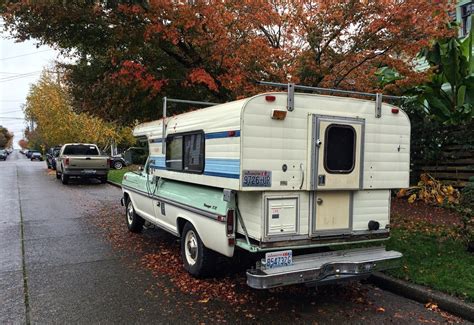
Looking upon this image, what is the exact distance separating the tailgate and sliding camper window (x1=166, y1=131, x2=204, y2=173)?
1432 centimetres

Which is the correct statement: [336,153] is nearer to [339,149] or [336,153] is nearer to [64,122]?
[339,149]

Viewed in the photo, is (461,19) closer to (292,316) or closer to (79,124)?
(292,316)

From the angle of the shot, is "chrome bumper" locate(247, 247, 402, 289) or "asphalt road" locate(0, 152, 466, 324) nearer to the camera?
"chrome bumper" locate(247, 247, 402, 289)

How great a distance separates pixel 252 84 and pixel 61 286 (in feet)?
18.4

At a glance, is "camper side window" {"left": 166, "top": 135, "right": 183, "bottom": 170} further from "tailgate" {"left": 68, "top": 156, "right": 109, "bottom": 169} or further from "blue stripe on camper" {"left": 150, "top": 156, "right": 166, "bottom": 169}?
"tailgate" {"left": 68, "top": 156, "right": 109, "bottom": 169}

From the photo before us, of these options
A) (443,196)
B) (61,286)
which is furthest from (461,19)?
(61,286)

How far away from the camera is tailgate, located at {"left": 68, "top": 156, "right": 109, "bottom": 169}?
19547mm

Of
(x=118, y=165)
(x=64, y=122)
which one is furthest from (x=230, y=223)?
(x=64, y=122)

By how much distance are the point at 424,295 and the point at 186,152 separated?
3540 mm

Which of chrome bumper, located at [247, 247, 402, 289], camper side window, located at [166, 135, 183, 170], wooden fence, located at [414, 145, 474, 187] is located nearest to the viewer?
chrome bumper, located at [247, 247, 402, 289]

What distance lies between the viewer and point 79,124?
31766 millimetres

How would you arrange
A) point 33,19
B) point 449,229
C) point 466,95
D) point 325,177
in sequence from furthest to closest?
1. point 466,95
2. point 33,19
3. point 449,229
4. point 325,177

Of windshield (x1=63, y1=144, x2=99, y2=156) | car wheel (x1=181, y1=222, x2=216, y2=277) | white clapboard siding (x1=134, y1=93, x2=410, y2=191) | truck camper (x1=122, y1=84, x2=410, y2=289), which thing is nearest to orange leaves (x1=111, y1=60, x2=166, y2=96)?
truck camper (x1=122, y1=84, x2=410, y2=289)

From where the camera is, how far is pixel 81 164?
19734 mm
